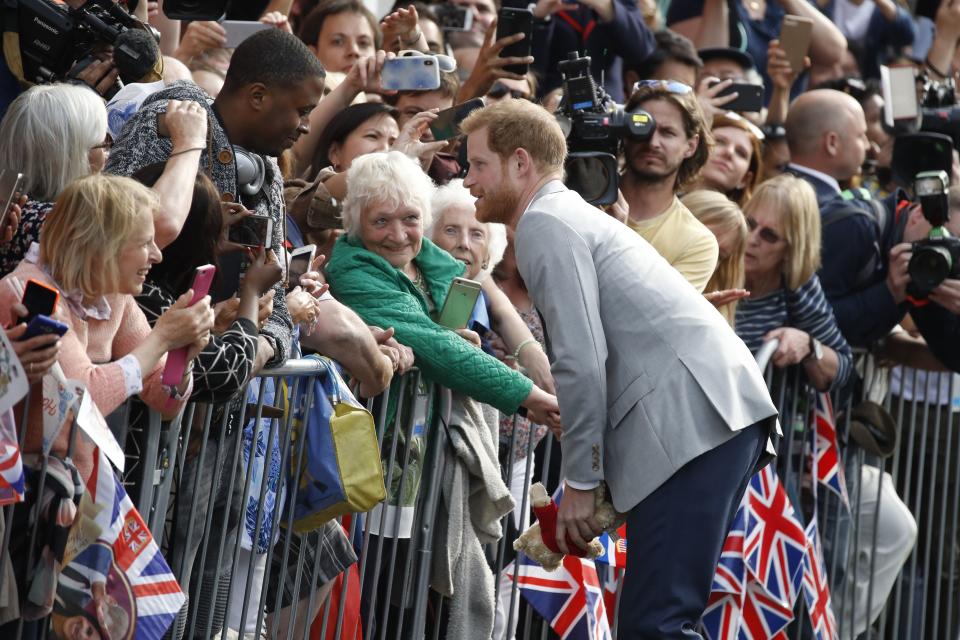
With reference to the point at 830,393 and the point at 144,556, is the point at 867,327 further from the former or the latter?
the point at 144,556

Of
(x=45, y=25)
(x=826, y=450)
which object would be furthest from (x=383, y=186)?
(x=826, y=450)

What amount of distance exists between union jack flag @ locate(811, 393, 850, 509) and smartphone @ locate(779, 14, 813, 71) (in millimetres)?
2360

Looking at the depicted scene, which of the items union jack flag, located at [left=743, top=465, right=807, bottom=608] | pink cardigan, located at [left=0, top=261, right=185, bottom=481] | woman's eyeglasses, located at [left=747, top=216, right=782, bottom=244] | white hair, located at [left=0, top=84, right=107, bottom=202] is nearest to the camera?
pink cardigan, located at [left=0, top=261, right=185, bottom=481]

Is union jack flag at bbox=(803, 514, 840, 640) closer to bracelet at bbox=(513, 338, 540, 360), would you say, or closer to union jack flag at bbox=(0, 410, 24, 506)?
bracelet at bbox=(513, 338, 540, 360)

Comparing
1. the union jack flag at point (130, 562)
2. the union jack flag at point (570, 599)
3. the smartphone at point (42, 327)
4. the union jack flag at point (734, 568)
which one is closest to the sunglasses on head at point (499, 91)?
the union jack flag at point (734, 568)

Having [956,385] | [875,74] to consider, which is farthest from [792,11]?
[956,385]

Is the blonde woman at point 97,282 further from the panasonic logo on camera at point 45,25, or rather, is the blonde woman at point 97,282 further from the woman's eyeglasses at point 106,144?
the panasonic logo on camera at point 45,25

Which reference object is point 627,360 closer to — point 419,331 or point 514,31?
point 419,331

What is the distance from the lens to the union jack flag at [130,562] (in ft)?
12.4

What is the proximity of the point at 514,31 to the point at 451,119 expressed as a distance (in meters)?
0.70

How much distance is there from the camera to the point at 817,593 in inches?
248

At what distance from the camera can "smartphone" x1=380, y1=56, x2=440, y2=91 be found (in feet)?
19.3

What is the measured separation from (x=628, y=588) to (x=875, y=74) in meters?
6.65

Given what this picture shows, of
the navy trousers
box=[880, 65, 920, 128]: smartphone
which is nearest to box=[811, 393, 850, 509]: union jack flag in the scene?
box=[880, 65, 920, 128]: smartphone
